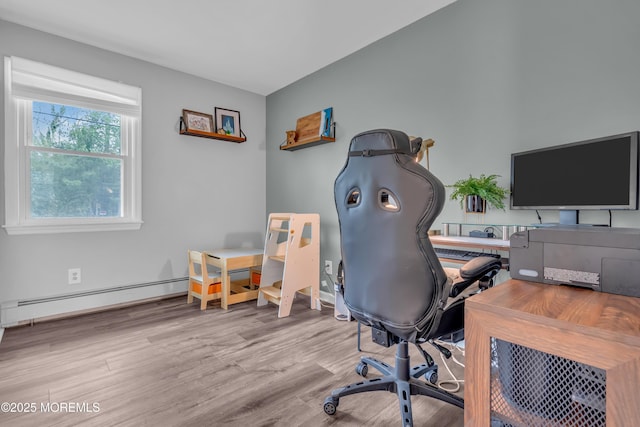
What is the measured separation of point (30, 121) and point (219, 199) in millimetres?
1706

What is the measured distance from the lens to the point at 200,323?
2.60m

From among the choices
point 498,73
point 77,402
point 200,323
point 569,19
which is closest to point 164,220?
point 200,323

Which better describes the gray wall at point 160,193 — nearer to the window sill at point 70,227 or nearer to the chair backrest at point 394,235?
the window sill at point 70,227

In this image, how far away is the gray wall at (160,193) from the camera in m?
2.57

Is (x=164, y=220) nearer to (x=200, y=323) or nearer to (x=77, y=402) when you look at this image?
(x=200, y=323)

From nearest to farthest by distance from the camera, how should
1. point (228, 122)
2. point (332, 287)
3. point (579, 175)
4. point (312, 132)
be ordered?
point (579, 175)
point (332, 287)
point (312, 132)
point (228, 122)

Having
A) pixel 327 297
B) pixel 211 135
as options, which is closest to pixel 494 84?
pixel 327 297

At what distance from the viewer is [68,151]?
276 centimetres

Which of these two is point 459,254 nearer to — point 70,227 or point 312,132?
point 312,132

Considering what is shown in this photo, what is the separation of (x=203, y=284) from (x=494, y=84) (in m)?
2.82

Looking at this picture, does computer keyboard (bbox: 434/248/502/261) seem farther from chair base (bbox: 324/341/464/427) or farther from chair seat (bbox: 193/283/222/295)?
chair seat (bbox: 193/283/222/295)

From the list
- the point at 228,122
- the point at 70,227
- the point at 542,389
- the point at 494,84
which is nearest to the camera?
the point at 542,389

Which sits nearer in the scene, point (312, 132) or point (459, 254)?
point (459, 254)

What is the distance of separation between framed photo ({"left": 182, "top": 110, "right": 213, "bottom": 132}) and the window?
435mm
